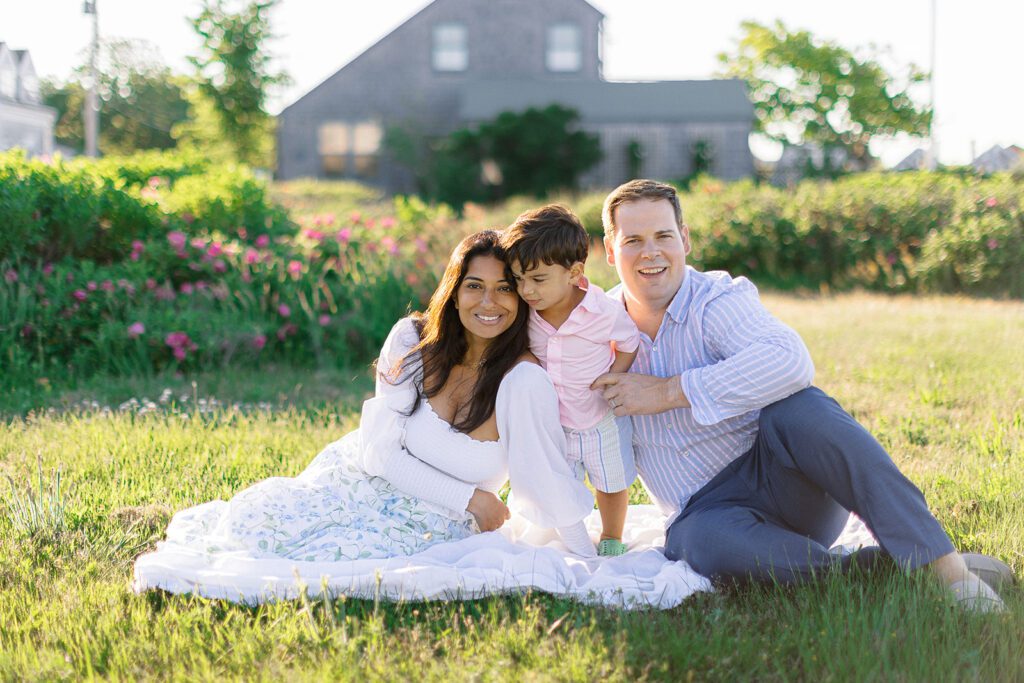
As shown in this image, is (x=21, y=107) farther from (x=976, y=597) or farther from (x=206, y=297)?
(x=976, y=597)

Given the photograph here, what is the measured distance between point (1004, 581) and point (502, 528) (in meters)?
1.84

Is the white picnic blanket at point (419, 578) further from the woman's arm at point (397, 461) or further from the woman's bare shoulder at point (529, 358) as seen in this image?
the woman's bare shoulder at point (529, 358)

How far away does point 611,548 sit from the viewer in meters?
3.92

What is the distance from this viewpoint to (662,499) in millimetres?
3924

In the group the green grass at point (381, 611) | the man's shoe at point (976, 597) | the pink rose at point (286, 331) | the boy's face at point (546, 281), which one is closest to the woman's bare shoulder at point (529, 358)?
the boy's face at point (546, 281)

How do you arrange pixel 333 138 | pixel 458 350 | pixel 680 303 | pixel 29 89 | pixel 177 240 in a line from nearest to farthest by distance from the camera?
pixel 680 303
pixel 458 350
pixel 177 240
pixel 333 138
pixel 29 89

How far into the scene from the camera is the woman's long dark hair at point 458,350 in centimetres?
365

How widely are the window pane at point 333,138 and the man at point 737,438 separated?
28.6m

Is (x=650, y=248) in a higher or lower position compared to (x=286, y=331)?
higher

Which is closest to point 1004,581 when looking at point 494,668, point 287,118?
point 494,668

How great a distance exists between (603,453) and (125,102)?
59.0 metres

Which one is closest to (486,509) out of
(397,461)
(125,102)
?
(397,461)

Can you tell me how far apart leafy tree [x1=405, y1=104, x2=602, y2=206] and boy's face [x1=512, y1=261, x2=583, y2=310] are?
23758 mm

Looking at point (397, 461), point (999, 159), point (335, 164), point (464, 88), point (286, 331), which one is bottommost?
point (397, 461)
